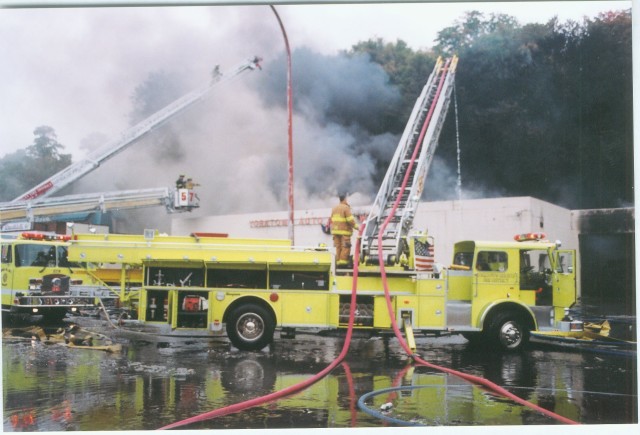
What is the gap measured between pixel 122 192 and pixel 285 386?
12.5 feet

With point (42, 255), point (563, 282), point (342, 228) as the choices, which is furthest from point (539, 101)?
point (42, 255)

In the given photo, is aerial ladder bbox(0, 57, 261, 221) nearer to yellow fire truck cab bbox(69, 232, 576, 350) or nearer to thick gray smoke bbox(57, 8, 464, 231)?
thick gray smoke bbox(57, 8, 464, 231)

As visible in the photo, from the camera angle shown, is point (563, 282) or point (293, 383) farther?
point (563, 282)

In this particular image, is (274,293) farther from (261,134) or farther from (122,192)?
(122,192)

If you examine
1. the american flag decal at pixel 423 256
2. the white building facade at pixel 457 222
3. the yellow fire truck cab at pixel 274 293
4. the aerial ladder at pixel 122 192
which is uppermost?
the aerial ladder at pixel 122 192

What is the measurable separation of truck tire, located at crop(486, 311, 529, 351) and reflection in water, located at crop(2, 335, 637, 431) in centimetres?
18

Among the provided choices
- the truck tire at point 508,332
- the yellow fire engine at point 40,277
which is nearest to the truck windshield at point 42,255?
the yellow fire engine at point 40,277

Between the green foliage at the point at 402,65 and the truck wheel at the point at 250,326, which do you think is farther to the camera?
the truck wheel at the point at 250,326

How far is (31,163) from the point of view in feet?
27.0

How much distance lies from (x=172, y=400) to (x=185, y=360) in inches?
63.4

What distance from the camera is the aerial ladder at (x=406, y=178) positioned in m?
9.01

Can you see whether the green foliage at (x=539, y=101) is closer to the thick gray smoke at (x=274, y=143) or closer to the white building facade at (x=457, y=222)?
the white building facade at (x=457, y=222)

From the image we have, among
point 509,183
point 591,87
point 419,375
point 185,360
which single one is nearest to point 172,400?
point 185,360

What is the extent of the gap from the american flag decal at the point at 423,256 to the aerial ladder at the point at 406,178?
0.20m
